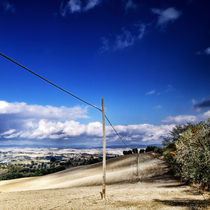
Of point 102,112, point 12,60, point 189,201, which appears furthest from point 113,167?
point 12,60

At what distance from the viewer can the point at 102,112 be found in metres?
18.0

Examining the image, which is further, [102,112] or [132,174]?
[132,174]

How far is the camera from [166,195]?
612 inches

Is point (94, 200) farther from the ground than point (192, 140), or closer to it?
closer to it

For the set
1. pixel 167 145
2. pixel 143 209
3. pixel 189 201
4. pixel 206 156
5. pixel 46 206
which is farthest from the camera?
pixel 167 145

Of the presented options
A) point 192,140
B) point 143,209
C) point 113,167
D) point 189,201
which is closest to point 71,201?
point 143,209

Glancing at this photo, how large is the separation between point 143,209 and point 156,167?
19.1m

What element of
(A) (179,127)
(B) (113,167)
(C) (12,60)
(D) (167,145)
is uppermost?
(C) (12,60)

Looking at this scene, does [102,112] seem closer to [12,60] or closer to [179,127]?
[12,60]

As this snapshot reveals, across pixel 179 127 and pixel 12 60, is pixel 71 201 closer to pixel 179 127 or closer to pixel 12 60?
pixel 12 60

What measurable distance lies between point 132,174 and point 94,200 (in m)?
14.7

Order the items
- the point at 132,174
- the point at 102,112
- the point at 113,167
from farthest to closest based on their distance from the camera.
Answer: the point at 113,167 → the point at 132,174 → the point at 102,112

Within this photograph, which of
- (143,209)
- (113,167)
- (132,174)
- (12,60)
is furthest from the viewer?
(113,167)

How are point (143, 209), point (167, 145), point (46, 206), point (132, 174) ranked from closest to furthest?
point (143, 209)
point (46, 206)
point (132, 174)
point (167, 145)
